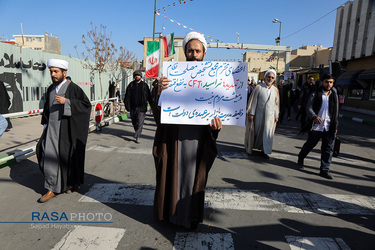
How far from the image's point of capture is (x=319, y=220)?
304 centimetres

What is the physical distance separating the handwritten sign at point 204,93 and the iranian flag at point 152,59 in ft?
33.1

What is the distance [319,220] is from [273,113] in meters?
3.23

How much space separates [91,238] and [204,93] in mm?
1837

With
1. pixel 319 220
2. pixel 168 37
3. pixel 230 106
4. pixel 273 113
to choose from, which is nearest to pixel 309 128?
pixel 273 113

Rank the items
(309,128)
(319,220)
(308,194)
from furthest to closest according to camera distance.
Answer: (309,128) < (308,194) < (319,220)

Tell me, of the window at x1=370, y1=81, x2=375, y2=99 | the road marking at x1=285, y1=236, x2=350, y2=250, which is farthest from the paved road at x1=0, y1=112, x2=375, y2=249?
the window at x1=370, y1=81, x2=375, y2=99

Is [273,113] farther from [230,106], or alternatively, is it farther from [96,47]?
[96,47]

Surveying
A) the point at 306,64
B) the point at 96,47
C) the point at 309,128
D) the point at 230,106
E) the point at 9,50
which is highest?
the point at 306,64

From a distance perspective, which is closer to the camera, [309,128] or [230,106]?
[230,106]

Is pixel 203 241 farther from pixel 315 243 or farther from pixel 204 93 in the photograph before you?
pixel 204 93

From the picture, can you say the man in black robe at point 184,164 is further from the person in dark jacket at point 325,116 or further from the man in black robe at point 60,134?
the person in dark jacket at point 325,116

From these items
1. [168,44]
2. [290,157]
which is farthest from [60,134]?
[168,44]

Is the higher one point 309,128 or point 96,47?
point 96,47

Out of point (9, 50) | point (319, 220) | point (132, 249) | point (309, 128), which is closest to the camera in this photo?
point (132, 249)
